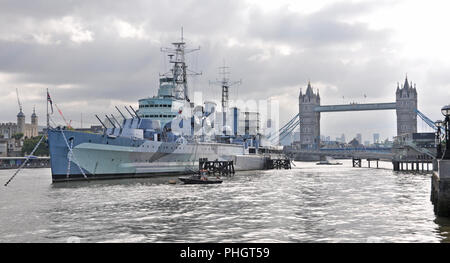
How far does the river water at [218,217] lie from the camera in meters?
18.0

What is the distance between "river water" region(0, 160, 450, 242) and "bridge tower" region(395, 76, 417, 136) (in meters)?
156

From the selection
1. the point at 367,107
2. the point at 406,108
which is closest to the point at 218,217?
the point at 367,107

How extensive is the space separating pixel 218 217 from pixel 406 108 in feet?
572

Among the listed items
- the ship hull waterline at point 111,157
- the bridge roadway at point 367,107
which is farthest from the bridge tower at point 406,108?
the ship hull waterline at point 111,157

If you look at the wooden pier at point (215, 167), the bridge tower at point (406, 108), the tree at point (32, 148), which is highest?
the bridge tower at point (406, 108)

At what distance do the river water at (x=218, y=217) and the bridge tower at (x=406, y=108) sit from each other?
156 metres

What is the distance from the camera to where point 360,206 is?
26906 millimetres

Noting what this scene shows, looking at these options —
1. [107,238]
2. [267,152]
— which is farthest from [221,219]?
[267,152]

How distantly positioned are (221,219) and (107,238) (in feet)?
20.7

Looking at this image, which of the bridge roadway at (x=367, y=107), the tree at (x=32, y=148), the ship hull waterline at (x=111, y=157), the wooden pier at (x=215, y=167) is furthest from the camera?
the bridge roadway at (x=367, y=107)

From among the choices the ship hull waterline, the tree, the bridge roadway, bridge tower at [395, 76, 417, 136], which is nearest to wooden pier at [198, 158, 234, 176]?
the ship hull waterline

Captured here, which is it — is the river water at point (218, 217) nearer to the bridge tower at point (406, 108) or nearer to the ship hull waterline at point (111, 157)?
the ship hull waterline at point (111, 157)
